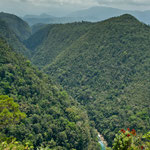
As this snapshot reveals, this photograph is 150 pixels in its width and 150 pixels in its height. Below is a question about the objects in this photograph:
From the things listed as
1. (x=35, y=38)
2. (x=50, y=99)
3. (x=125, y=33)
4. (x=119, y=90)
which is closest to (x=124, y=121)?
(x=119, y=90)

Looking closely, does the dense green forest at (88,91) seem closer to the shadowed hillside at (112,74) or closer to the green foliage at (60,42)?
the shadowed hillside at (112,74)

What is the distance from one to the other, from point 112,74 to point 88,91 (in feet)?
36.5

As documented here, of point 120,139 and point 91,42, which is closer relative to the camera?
point 120,139

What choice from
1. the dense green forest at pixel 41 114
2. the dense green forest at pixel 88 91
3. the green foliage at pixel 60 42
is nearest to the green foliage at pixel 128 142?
the dense green forest at pixel 88 91

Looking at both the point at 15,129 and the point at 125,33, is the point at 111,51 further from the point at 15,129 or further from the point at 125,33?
the point at 15,129

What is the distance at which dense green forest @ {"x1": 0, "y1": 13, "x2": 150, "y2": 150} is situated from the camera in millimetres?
35406

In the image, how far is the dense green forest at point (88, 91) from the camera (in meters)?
35.4

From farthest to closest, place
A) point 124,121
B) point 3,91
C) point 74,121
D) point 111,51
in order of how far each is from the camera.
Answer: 1. point 111,51
2. point 124,121
3. point 74,121
4. point 3,91

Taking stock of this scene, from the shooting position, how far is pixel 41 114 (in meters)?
37.8

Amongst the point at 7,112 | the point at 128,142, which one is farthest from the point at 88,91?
the point at 128,142

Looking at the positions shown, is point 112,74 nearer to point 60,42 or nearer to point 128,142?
point 128,142

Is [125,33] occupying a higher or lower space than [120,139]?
higher

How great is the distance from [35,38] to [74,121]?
141 metres

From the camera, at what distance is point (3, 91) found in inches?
1419
